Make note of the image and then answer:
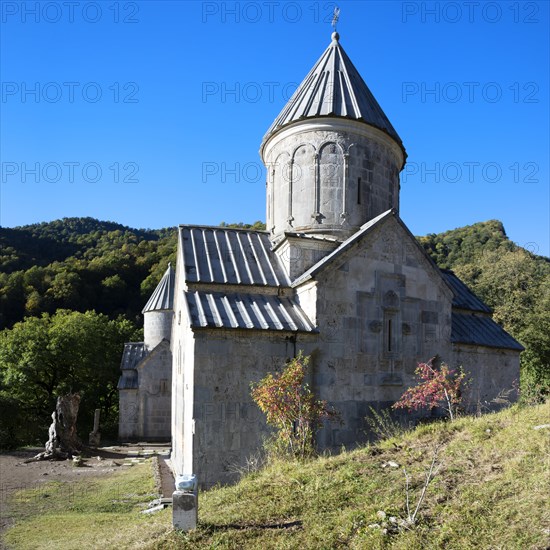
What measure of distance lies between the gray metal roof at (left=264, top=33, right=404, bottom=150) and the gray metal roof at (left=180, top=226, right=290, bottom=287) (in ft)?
8.84

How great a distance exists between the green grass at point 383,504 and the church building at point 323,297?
4.74ft

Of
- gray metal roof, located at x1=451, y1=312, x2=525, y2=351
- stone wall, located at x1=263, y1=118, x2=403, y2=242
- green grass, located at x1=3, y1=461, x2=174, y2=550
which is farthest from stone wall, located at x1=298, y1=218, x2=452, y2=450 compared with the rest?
green grass, located at x1=3, y1=461, x2=174, y2=550

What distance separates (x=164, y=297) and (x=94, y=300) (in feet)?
66.7

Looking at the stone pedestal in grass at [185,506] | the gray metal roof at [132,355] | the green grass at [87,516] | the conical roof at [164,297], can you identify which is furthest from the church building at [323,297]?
the gray metal roof at [132,355]

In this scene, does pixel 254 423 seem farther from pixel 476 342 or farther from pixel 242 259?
pixel 476 342

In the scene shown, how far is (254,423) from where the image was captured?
287 inches

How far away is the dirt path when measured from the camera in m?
9.09

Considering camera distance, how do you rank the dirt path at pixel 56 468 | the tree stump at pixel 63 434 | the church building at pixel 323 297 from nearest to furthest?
the church building at pixel 323 297, the dirt path at pixel 56 468, the tree stump at pixel 63 434

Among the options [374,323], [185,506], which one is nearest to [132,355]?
[374,323]

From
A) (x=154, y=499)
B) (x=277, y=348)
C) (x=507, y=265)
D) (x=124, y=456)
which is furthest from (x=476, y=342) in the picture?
(x=507, y=265)

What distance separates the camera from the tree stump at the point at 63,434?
42.4ft

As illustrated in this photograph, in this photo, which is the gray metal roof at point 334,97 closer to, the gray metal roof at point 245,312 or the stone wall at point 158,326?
the gray metal roof at point 245,312

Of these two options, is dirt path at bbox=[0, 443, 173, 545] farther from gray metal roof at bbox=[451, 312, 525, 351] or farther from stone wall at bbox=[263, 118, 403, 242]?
gray metal roof at bbox=[451, 312, 525, 351]

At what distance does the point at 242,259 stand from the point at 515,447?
210 inches
